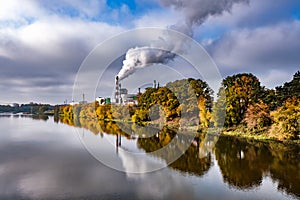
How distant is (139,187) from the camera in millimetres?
8812

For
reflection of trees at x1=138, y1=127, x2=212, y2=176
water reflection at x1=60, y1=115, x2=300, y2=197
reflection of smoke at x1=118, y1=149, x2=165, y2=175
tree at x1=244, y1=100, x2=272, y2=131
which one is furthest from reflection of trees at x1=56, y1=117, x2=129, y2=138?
tree at x1=244, y1=100, x2=272, y2=131

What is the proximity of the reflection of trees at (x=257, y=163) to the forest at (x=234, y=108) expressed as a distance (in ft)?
6.50

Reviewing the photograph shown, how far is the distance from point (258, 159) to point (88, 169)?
834 cm

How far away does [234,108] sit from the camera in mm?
21891

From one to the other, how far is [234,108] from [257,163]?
992cm

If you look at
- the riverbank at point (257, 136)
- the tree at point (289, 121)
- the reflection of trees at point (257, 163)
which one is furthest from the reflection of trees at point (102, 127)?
the tree at point (289, 121)

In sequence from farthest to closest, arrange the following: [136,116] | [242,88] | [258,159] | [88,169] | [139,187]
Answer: [136,116]
[242,88]
[258,159]
[88,169]
[139,187]

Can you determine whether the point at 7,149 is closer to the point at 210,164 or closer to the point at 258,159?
the point at 210,164

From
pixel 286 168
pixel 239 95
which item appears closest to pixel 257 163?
pixel 286 168

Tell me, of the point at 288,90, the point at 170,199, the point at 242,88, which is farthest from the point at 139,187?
the point at 242,88

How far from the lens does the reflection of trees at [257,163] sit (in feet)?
31.3

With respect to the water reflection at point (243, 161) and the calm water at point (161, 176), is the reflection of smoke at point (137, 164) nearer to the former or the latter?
the calm water at point (161, 176)

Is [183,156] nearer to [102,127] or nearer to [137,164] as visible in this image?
[137,164]

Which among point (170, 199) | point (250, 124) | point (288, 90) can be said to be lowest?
point (170, 199)
